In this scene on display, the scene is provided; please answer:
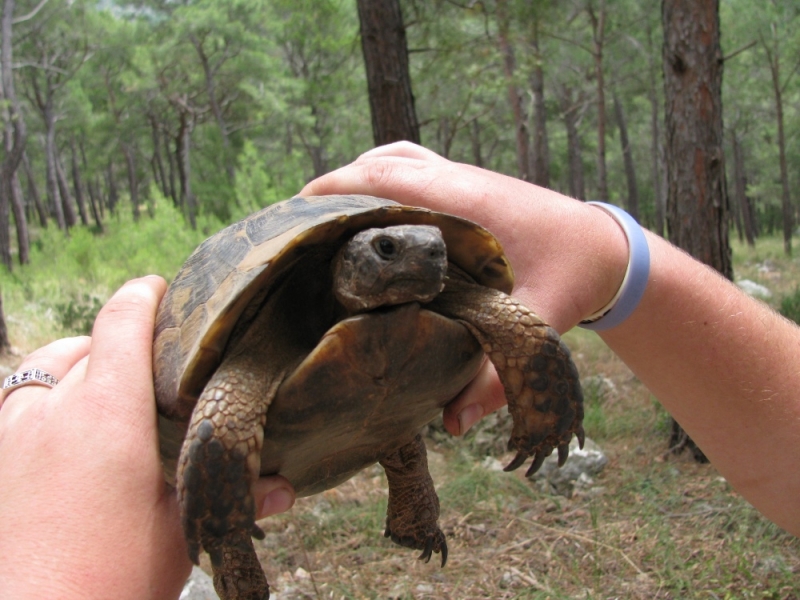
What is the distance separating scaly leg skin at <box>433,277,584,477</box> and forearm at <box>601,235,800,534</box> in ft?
2.16

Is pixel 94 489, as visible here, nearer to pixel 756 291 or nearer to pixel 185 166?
pixel 756 291

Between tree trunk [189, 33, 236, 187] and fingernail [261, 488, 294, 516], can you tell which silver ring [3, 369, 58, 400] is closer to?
fingernail [261, 488, 294, 516]

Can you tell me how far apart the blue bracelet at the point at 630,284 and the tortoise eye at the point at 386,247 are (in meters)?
0.85

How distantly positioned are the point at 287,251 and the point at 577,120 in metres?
24.4

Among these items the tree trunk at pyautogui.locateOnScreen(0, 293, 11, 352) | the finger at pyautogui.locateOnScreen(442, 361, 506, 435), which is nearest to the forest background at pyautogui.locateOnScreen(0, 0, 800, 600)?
the tree trunk at pyautogui.locateOnScreen(0, 293, 11, 352)

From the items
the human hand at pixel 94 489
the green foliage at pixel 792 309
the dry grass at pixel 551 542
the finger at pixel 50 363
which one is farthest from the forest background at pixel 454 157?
the green foliage at pixel 792 309

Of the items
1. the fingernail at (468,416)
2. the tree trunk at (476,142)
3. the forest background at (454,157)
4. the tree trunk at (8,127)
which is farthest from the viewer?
the tree trunk at (476,142)

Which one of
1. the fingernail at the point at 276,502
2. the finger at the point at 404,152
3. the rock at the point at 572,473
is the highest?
the finger at the point at 404,152

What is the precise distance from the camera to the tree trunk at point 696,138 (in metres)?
4.43

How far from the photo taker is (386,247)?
1362 millimetres

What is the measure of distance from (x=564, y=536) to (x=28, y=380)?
7.73 ft

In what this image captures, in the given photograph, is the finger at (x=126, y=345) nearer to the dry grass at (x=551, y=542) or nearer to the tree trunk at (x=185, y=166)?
the dry grass at (x=551, y=542)

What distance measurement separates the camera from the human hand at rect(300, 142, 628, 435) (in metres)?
1.73

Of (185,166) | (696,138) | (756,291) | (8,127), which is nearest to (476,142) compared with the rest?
(185,166)
